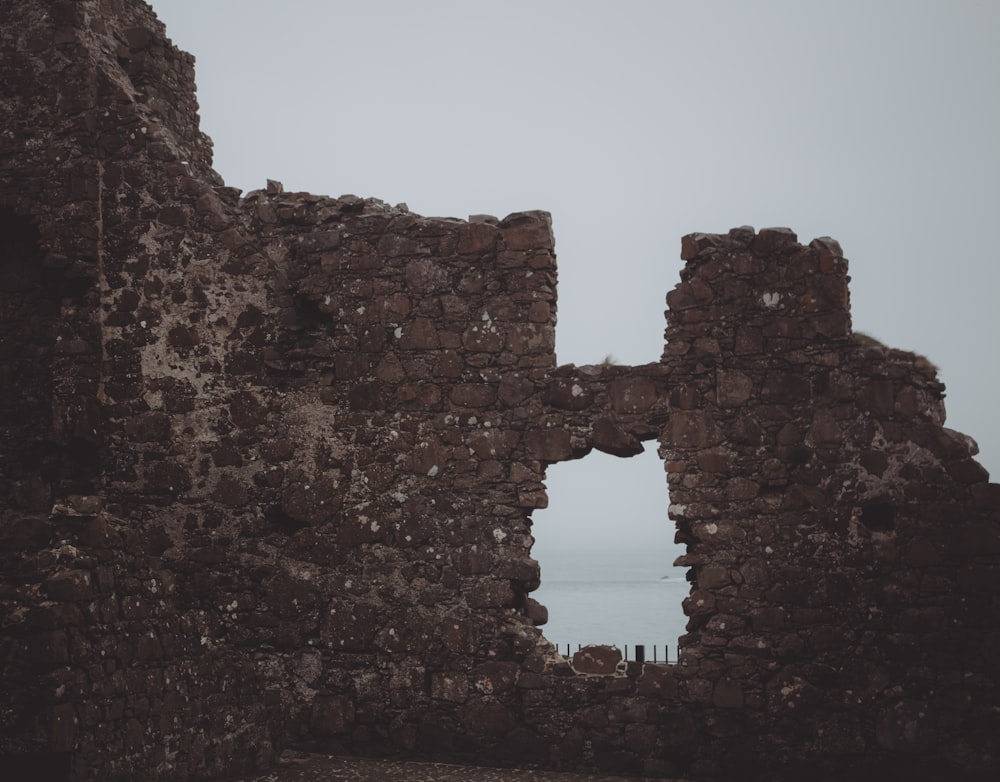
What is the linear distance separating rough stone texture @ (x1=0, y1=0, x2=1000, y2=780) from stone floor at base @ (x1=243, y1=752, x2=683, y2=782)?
16 cm

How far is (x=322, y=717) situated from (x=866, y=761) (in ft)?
13.0

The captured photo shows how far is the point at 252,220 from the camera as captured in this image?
850cm

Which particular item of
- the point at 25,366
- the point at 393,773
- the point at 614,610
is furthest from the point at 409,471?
the point at 614,610

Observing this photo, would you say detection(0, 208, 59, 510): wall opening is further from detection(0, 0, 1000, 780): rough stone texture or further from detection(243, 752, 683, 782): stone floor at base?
detection(243, 752, 683, 782): stone floor at base

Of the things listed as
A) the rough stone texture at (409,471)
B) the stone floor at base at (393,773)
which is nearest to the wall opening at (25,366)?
the rough stone texture at (409,471)

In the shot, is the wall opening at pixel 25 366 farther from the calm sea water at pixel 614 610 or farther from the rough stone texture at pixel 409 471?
the calm sea water at pixel 614 610

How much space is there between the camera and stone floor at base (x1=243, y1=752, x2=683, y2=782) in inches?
281

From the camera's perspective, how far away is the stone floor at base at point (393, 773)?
7145 mm

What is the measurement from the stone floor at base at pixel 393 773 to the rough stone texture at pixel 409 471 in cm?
16

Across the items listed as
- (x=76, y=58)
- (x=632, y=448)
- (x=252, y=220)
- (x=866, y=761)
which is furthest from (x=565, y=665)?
(x=76, y=58)

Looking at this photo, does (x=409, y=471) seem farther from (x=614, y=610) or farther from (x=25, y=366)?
(x=614, y=610)

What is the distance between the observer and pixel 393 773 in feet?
24.0

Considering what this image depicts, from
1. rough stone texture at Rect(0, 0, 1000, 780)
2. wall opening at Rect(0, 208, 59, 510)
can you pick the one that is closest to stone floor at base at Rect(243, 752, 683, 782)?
rough stone texture at Rect(0, 0, 1000, 780)

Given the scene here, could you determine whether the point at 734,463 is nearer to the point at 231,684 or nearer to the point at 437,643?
the point at 437,643
